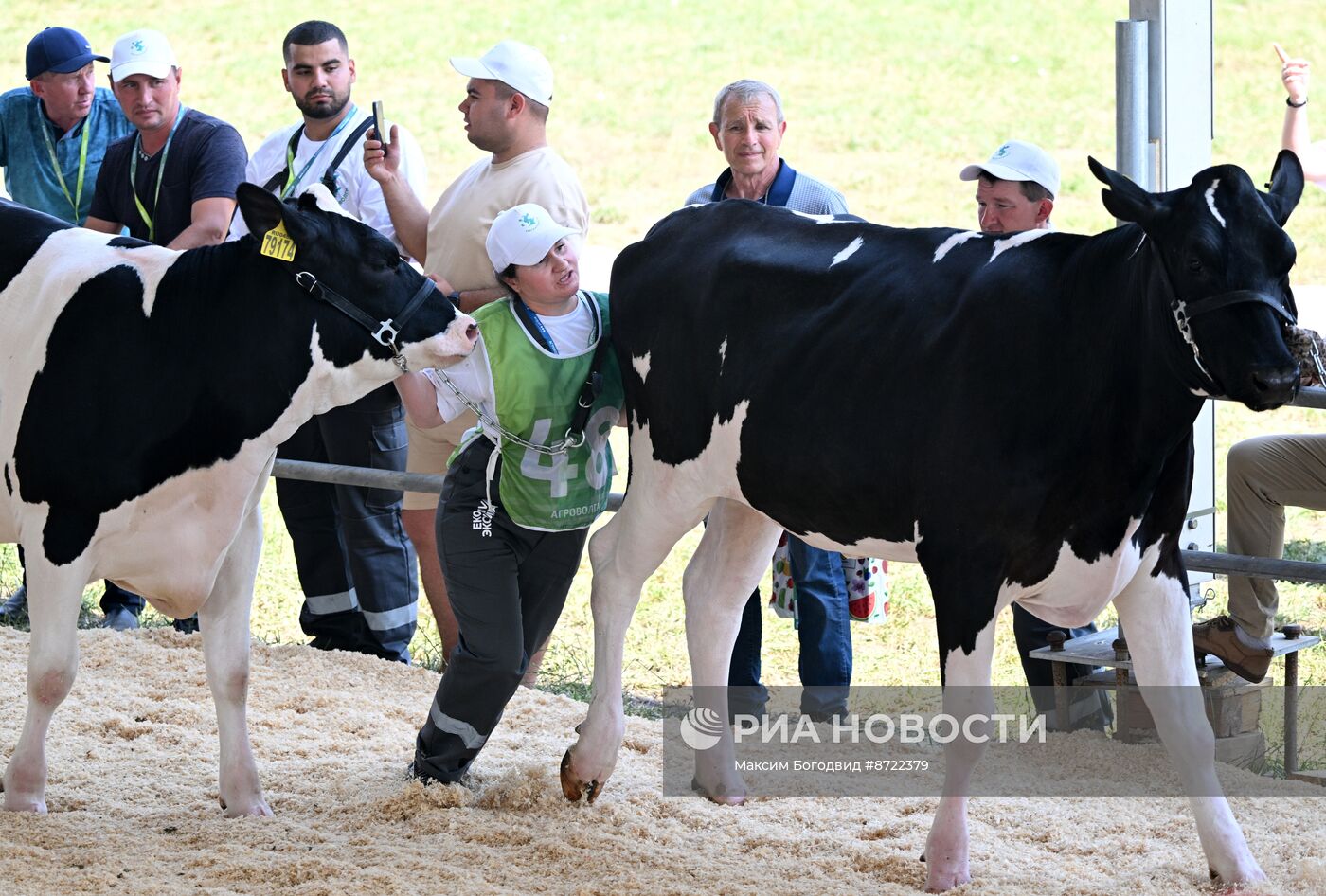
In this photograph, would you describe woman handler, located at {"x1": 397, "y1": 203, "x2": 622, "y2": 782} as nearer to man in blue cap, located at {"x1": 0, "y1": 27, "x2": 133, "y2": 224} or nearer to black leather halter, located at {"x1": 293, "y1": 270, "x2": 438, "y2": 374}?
black leather halter, located at {"x1": 293, "y1": 270, "x2": 438, "y2": 374}

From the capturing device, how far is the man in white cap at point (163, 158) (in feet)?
21.3

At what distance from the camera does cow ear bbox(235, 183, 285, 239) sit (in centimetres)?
446

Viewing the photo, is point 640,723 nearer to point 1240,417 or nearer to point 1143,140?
point 1143,140

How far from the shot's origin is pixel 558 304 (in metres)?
4.91

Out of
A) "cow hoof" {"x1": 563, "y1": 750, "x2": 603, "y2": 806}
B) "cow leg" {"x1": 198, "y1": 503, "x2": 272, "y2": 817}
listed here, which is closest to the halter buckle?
"cow leg" {"x1": 198, "y1": 503, "x2": 272, "y2": 817}

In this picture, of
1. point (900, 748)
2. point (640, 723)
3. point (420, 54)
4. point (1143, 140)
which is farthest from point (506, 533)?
point (420, 54)

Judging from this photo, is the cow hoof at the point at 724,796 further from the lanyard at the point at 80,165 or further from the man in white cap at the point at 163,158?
the lanyard at the point at 80,165

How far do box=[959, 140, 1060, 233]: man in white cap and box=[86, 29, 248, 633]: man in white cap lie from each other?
9.14ft

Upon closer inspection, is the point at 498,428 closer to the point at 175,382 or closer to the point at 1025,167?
the point at 175,382

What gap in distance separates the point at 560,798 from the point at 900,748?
4.50 ft

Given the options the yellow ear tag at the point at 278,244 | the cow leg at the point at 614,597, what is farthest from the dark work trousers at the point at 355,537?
the yellow ear tag at the point at 278,244

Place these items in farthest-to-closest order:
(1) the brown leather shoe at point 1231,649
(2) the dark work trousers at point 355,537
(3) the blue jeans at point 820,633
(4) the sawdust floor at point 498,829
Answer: (2) the dark work trousers at point 355,537, (3) the blue jeans at point 820,633, (1) the brown leather shoe at point 1231,649, (4) the sawdust floor at point 498,829

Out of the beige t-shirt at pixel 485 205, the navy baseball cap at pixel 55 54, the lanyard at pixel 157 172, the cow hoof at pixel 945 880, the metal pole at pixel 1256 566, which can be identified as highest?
the navy baseball cap at pixel 55 54

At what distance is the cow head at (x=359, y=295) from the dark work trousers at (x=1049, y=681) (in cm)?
239
